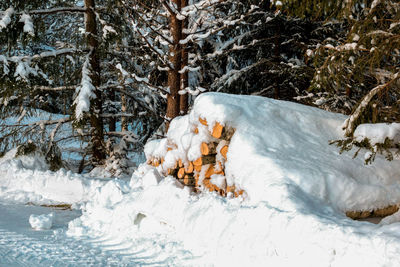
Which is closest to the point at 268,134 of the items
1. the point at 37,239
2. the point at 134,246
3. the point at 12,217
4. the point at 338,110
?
the point at 134,246

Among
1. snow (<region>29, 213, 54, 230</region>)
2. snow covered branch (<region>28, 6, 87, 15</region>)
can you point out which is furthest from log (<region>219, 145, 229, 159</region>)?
snow covered branch (<region>28, 6, 87, 15</region>)

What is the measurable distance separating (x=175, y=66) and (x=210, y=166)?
13.3 ft

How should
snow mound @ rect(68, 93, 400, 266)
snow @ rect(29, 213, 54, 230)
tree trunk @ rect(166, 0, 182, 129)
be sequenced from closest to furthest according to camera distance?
snow mound @ rect(68, 93, 400, 266) → snow @ rect(29, 213, 54, 230) → tree trunk @ rect(166, 0, 182, 129)

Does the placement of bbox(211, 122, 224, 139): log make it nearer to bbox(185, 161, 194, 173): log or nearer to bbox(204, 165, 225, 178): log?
bbox(204, 165, 225, 178): log

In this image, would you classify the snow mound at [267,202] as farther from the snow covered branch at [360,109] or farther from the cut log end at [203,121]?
the snow covered branch at [360,109]

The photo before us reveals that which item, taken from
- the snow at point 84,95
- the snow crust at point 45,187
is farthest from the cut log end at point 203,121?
the snow at point 84,95

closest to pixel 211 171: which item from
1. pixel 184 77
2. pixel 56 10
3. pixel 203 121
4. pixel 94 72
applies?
pixel 203 121

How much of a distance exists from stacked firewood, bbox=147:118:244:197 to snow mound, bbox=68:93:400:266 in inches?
7.5

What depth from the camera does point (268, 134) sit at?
5141 millimetres

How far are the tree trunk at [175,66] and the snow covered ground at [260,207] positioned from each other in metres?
2.39

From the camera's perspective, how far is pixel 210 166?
5.53m

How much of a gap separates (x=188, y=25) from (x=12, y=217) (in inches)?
236

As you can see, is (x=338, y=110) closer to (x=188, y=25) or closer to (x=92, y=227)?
(x=188, y=25)

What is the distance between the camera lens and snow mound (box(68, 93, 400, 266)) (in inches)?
116
